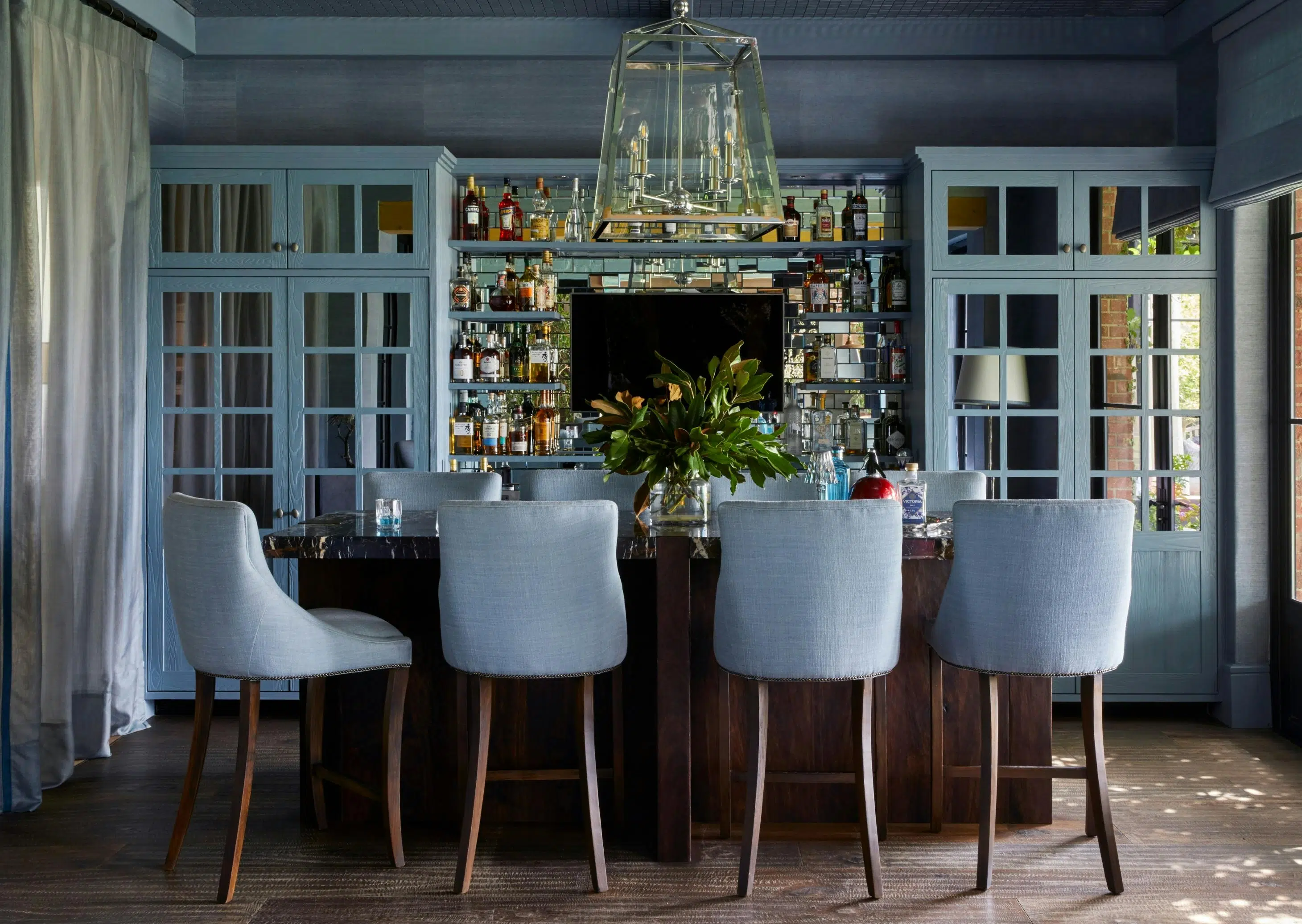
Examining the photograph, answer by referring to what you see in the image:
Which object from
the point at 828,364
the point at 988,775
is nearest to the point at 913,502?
the point at 988,775

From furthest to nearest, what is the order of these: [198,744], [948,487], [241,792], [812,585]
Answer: [948,487] < [198,744] < [241,792] < [812,585]

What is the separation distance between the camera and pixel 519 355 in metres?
4.87

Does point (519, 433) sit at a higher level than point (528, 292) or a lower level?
lower

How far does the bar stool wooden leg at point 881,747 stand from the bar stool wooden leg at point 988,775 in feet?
Answer: 1.08

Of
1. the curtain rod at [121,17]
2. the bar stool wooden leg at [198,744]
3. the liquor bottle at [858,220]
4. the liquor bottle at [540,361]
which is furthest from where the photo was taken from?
the liquor bottle at [540,361]

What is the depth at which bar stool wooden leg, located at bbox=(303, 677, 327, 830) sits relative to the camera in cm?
306

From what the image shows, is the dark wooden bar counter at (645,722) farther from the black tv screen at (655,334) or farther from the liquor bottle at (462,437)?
the black tv screen at (655,334)

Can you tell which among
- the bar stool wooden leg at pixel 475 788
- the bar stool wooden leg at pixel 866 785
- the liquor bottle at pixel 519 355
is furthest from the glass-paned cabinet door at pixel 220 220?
the bar stool wooden leg at pixel 866 785

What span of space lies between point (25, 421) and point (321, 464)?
125 centimetres

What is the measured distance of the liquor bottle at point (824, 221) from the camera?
4.74m

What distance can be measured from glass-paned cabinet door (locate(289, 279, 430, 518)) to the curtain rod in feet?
3.72

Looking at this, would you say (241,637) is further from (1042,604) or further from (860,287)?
(860,287)

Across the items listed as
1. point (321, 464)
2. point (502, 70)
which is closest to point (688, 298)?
point (502, 70)

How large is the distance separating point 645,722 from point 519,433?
192 centimetres
